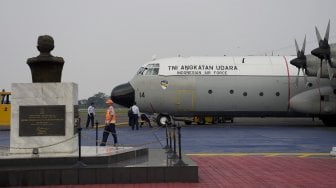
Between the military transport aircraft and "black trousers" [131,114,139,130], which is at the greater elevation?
the military transport aircraft

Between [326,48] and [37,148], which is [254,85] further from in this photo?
[37,148]

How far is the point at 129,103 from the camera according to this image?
28.2 meters

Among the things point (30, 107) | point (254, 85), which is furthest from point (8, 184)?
point (254, 85)

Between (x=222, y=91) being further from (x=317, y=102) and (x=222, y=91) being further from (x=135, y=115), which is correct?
(x=317, y=102)

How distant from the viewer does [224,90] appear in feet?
91.9

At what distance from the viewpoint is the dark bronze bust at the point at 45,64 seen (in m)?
10.8

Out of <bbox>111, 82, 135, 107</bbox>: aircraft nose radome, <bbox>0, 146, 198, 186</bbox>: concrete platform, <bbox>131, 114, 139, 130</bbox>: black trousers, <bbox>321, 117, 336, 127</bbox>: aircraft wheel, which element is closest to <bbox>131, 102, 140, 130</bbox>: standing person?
<bbox>131, 114, 139, 130</bbox>: black trousers

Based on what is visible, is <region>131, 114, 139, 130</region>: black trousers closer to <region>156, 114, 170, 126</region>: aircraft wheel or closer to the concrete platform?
<region>156, 114, 170, 126</region>: aircraft wheel

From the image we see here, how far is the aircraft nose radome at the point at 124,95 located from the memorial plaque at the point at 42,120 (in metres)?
17.5

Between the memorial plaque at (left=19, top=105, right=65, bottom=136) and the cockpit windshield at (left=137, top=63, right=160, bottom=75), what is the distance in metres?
18.0

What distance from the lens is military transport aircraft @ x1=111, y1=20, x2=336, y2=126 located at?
27.8 m

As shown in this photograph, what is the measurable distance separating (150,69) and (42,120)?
18.3 metres

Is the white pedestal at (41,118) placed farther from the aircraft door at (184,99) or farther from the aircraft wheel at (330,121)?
the aircraft wheel at (330,121)

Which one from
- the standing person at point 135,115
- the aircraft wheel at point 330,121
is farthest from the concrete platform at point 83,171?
the aircraft wheel at point 330,121
